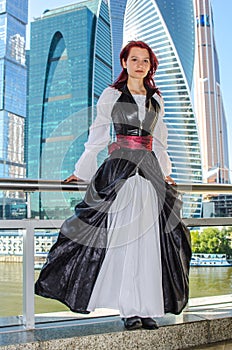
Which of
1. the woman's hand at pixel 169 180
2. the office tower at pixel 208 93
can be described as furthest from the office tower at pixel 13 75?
the woman's hand at pixel 169 180

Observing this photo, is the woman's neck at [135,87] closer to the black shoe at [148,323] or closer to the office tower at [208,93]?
the black shoe at [148,323]

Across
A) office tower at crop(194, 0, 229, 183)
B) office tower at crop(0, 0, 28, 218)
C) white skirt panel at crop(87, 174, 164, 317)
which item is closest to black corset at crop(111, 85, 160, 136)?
white skirt panel at crop(87, 174, 164, 317)

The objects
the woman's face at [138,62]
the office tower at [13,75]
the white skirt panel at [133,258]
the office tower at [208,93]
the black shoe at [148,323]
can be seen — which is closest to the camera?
the white skirt panel at [133,258]

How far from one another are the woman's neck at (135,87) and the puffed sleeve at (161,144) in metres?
0.08

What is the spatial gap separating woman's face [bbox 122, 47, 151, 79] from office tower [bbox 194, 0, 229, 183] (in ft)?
53.3

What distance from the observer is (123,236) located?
1508 mm

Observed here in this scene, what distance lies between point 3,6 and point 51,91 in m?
11.5

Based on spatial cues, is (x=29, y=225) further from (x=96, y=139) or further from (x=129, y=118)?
(x=129, y=118)

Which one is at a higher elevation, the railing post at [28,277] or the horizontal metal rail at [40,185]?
the horizontal metal rail at [40,185]

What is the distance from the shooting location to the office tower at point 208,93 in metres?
18.6

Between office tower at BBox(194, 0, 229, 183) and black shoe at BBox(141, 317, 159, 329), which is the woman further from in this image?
office tower at BBox(194, 0, 229, 183)

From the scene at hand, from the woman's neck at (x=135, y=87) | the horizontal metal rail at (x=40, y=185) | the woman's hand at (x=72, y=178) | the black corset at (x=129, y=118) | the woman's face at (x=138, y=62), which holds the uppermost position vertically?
the woman's face at (x=138, y=62)

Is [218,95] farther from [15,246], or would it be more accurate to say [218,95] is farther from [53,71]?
[15,246]

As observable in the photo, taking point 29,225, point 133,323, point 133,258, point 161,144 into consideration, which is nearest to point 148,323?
point 133,323
